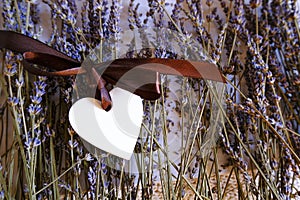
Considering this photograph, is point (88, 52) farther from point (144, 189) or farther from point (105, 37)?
point (144, 189)

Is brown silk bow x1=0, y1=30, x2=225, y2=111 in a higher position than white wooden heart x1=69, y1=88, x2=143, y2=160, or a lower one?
higher

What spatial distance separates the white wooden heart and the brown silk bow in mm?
13

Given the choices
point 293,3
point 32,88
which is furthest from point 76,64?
point 293,3

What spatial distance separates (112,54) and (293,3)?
416 mm

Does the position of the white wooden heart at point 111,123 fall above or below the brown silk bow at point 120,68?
below

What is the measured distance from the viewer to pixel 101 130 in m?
0.63

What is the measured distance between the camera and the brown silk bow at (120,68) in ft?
Answer: 2.08

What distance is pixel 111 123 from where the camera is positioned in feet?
2.09

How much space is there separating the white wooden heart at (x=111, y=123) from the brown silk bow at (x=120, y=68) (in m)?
0.01

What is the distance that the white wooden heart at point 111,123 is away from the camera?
0.63 meters

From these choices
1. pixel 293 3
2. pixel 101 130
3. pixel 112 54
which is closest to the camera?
pixel 101 130

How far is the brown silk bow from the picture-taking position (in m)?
0.63

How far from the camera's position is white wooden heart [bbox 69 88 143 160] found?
63 cm

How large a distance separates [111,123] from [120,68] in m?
0.08
